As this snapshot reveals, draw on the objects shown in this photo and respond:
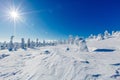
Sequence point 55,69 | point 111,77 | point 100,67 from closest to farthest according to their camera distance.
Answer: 1. point 111,77
2. point 100,67
3. point 55,69

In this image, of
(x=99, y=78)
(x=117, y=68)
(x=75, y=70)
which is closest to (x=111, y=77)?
(x=99, y=78)

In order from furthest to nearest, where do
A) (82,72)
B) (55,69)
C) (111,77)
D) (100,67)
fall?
(55,69) < (100,67) < (82,72) < (111,77)

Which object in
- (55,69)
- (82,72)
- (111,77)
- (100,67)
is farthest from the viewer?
(55,69)

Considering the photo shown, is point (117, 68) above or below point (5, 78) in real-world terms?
above

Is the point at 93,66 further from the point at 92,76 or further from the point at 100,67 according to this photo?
the point at 92,76

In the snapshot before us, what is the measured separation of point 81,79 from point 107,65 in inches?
179

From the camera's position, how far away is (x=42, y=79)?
15523 mm

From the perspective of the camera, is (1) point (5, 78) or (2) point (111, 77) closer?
(2) point (111, 77)

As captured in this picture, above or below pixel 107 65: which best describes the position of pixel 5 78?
below

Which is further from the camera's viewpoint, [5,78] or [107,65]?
[5,78]

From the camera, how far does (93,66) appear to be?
1681cm

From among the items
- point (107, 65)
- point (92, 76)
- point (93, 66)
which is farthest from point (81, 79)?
point (107, 65)

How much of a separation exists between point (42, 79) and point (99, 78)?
5.90 meters

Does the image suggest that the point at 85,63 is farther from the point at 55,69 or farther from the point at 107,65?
the point at 55,69
